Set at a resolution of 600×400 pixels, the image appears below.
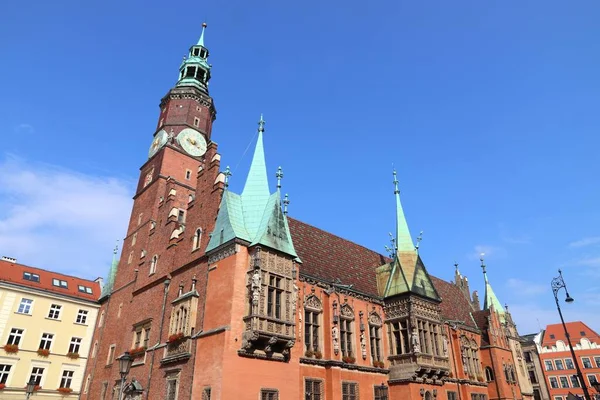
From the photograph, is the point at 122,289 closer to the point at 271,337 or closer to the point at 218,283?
the point at 218,283

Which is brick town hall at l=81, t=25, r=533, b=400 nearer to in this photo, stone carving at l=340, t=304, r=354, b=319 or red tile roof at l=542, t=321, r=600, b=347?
stone carving at l=340, t=304, r=354, b=319

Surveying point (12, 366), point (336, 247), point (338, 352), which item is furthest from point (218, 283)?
point (12, 366)

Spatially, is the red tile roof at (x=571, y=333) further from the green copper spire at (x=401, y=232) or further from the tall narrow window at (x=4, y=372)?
the tall narrow window at (x=4, y=372)

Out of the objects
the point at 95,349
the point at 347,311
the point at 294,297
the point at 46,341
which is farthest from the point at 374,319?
the point at 46,341

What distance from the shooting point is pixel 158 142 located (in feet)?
121

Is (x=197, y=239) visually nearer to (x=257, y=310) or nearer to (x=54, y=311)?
(x=257, y=310)

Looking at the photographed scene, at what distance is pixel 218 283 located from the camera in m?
21.2

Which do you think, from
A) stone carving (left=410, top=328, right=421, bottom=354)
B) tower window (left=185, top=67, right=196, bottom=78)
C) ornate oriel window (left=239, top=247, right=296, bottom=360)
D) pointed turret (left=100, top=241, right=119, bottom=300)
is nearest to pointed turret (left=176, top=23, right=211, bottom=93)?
tower window (left=185, top=67, right=196, bottom=78)

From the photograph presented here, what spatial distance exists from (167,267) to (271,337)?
10.0 metres

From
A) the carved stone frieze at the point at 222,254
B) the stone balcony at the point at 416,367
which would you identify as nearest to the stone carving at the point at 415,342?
the stone balcony at the point at 416,367

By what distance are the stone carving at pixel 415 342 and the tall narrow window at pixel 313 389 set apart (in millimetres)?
6997

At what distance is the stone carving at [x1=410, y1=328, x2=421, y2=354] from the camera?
2635 cm

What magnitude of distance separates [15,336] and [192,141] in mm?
20653

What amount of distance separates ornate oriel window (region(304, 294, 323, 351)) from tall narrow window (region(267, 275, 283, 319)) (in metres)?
2.99
